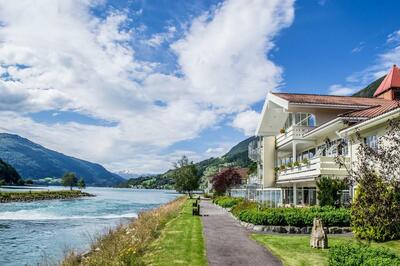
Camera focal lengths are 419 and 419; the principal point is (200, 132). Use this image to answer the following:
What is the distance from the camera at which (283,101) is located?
33625 mm

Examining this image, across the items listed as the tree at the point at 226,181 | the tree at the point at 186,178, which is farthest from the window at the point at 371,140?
the tree at the point at 186,178

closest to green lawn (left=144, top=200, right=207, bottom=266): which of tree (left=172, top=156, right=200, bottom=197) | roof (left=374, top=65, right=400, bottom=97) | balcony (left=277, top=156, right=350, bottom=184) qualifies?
balcony (left=277, top=156, right=350, bottom=184)

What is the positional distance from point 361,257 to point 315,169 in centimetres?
1888

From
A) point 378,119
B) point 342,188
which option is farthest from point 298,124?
point 378,119

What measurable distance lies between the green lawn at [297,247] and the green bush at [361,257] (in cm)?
289

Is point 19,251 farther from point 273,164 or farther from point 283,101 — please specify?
point 273,164

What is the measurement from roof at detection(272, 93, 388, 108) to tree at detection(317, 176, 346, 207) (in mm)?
8697

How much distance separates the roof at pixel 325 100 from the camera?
106 feet

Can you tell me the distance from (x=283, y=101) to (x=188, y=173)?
5759cm

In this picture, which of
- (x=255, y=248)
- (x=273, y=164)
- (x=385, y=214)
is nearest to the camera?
(x=385, y=214)

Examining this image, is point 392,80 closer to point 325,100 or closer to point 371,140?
point 325,100

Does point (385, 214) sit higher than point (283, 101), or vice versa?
point (283, 101)

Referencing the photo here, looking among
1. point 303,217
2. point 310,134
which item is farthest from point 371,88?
point 303,217

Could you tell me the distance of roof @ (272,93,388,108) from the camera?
3222 centimetres
